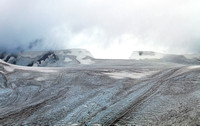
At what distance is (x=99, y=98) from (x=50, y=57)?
30.9 feet

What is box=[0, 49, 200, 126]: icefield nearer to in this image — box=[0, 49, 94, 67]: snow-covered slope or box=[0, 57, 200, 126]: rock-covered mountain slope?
box=[0, 57, 200, 126]: rock-covered mountain slope

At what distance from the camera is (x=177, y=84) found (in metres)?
4.12

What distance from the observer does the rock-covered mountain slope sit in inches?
114

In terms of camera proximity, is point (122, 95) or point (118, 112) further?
point (122, 95)

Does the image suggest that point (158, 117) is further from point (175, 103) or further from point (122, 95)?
point (122, 95)

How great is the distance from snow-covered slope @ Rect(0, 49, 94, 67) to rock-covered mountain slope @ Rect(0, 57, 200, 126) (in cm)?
602

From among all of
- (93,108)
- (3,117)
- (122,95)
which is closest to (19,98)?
(3,117)

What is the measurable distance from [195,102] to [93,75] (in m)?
2.85

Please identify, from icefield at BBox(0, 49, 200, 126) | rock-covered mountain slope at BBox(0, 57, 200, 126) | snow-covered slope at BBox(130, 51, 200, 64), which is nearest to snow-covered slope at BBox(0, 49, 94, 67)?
snow-covered slope at BBox(130, 51, 200, 64)

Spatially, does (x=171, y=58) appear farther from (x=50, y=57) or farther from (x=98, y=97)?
(x=98, y=97)

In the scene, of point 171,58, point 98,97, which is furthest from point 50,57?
point 98,97

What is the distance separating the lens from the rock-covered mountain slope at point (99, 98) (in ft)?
9.52

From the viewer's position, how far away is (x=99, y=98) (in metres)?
3.80

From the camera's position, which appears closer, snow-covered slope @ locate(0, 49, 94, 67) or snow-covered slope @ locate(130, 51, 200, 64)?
snow-covered slope @ locate(130, 51, 200, 64)
